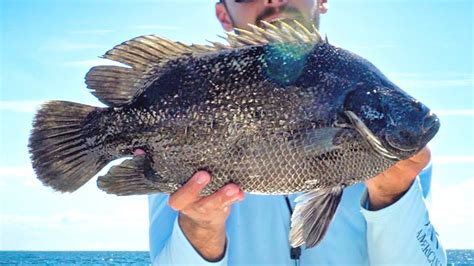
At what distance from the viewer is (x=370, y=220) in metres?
3.57

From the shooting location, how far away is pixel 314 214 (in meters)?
2.88

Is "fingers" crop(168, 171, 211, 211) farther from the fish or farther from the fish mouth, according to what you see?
the fish mouth

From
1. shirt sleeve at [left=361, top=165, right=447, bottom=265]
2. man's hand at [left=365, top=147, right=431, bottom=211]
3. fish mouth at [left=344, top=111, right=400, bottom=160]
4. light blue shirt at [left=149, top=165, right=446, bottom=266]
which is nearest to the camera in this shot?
fish mouth at [left=344, top=111, right=400, bottom=160]

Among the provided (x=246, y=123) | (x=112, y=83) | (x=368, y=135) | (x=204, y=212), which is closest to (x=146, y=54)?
(x=112, y=83)

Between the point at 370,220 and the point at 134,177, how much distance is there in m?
1.32

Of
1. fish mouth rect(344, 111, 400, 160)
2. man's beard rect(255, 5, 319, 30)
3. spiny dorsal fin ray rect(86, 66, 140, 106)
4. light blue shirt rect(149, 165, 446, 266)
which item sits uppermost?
man's beard rect(255, 5, 319, 30)

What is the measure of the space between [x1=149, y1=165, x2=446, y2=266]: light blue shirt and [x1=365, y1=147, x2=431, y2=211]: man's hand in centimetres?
8

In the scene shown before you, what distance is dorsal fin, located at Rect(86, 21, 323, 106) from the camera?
2795 mm

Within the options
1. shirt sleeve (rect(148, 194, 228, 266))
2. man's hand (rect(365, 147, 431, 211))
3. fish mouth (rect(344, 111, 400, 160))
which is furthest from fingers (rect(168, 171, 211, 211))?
man's hand (rect(365, 147, 431, 211))

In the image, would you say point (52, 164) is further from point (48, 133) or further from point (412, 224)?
point (412, 224)

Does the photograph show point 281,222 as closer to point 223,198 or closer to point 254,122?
point 223,198

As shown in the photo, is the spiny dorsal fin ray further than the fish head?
Yes

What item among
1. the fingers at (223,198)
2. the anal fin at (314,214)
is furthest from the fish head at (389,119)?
the fingers at (223,198)

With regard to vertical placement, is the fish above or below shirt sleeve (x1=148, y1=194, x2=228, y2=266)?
above
